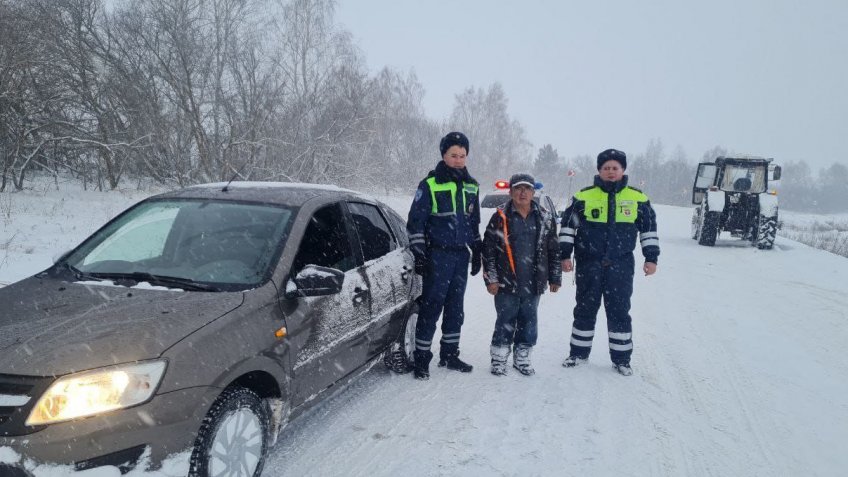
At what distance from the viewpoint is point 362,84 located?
19.7 meters

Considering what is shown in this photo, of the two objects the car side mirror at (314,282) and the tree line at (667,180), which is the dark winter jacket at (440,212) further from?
the tree line at (667,180)

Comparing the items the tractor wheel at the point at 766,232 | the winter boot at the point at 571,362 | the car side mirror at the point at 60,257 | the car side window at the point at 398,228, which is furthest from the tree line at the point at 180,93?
the tractor wheel at the point at 766,232

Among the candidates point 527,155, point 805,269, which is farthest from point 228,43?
point 527,155

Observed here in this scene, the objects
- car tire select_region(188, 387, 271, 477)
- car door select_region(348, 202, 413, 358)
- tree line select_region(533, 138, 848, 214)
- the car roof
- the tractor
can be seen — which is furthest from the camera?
tree line select_region(533, 138, 848, 214)

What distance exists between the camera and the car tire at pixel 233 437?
2039mm

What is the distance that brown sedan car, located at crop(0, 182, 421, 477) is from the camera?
1793 mm

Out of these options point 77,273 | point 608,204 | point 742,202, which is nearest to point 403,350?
point 608,204

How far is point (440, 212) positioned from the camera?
162 inches

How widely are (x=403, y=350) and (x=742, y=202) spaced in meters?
13.3

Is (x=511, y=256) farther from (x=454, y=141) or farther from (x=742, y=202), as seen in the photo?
(x=742, y=202)

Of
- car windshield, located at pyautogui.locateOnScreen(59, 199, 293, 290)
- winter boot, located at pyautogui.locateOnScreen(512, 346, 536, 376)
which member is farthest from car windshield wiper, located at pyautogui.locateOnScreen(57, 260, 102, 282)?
winter boot, located at pyautogui.locateOnScreen(512, 346, 536, 376)

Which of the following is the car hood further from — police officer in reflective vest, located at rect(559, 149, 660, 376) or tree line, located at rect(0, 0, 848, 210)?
tree line, located at rect(0, 0, 848, 210)

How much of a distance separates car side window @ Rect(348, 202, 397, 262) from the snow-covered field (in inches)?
43.2

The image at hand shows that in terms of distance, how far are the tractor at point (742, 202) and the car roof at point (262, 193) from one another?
13.1 metres
